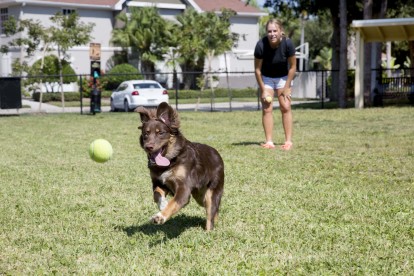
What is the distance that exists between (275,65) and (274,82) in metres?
0.37

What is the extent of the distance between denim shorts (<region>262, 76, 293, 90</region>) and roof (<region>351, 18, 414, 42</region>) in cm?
1466

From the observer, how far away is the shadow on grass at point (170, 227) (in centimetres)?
603

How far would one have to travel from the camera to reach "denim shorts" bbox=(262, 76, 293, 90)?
40.1 feet

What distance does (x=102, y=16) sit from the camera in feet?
164

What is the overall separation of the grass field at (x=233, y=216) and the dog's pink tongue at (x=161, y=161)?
68cm

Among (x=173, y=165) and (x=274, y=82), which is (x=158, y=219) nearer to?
(x=173, y=165)

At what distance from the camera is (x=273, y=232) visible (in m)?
5.98

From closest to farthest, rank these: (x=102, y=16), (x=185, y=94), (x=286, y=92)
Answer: (x=286, y=92) → (x=185, y=94) → (x=102, y=16)

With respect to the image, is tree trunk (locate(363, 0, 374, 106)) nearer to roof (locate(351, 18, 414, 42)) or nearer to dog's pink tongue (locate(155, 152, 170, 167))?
roof (locate(351, 18, 414, 42))

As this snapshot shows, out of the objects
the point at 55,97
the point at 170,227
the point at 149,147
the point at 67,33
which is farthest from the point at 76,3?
the point at 149,147

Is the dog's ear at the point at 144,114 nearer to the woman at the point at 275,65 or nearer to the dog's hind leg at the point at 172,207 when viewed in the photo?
the dog's hind leg at the point at 172,207

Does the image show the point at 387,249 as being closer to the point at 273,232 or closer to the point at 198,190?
the point at 273,232

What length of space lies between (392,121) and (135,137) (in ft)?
27.0

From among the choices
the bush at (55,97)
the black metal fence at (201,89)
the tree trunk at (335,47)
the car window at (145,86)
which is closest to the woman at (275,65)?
the car window at (145,86)
